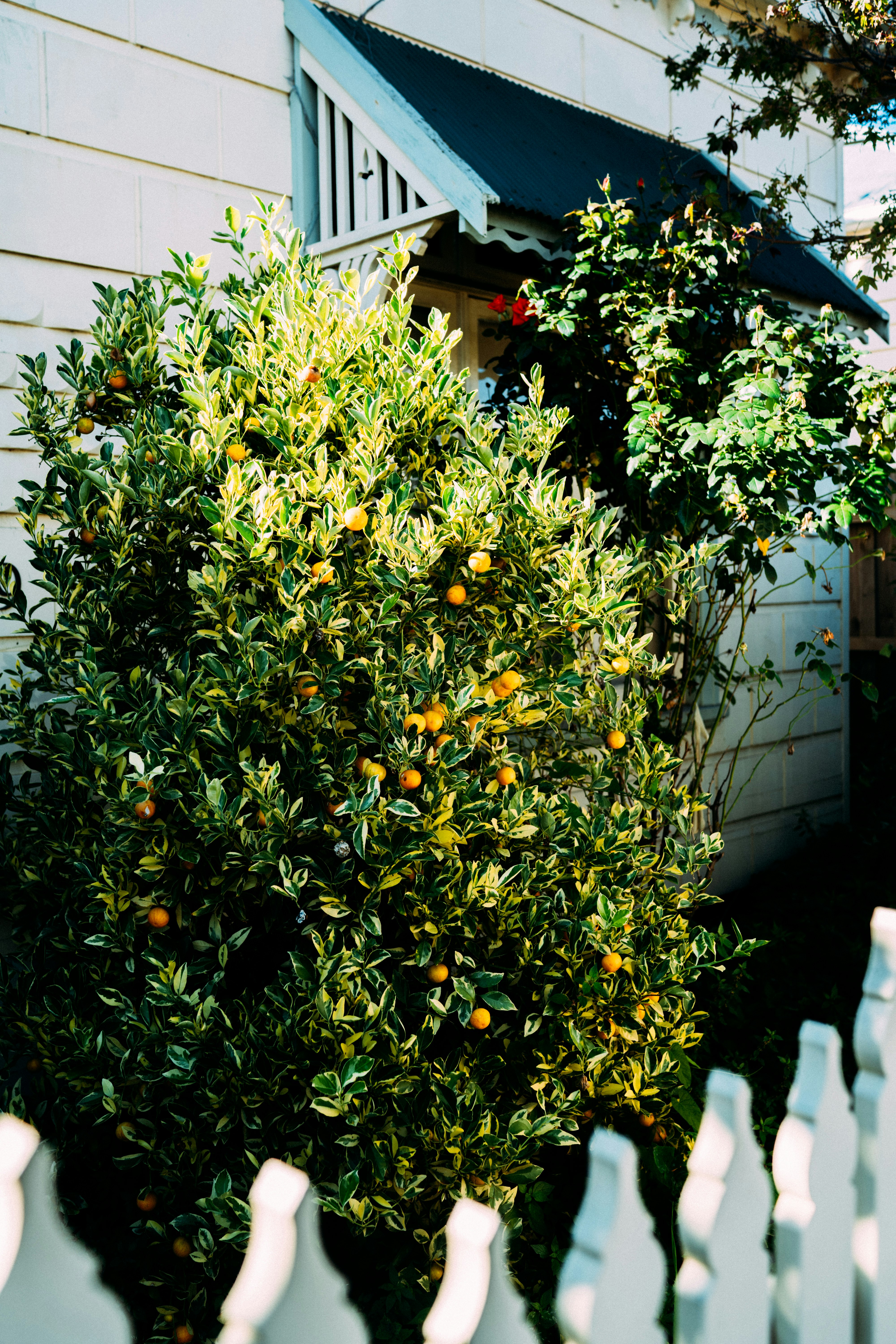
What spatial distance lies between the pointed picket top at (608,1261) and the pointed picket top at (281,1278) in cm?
25

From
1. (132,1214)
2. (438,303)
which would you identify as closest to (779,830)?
(438,303)

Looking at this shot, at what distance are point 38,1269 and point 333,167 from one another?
4.24m

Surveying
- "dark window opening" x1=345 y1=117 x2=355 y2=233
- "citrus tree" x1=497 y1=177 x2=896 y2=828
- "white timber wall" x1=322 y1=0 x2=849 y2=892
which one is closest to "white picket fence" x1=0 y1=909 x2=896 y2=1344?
"citrus tree" x1=497 y1=177 x2=896 y2=828

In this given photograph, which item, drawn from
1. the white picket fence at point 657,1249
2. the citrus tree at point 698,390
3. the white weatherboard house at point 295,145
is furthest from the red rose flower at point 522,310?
the white picket fence at point 657,1249

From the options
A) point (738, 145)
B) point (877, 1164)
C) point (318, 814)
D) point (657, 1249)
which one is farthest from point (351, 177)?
point (657, 1249)

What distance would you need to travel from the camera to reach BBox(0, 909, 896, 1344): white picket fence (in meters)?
0.88

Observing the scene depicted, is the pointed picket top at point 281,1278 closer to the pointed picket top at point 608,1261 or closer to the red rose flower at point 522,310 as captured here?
the pointed picket top at point 608,1261

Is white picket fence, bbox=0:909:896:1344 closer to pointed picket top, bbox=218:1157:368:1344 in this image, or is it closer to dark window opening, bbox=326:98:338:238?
pointed picket top, bbox=218:1157:368:1344

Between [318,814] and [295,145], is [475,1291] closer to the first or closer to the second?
[318,814]

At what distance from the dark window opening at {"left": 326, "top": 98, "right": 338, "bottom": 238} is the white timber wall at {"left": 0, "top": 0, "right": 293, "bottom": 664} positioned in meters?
0.20

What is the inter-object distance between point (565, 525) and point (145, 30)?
2568 millimetres

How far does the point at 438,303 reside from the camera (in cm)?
474

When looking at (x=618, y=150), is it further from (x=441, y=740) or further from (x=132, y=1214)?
(x=132, y=1214)

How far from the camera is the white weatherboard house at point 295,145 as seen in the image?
348cm
